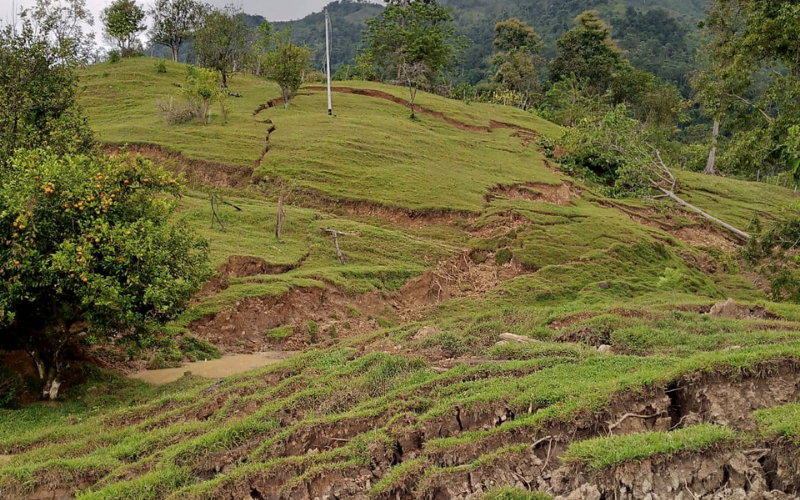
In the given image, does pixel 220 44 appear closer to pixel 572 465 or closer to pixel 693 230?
pixel 693 230

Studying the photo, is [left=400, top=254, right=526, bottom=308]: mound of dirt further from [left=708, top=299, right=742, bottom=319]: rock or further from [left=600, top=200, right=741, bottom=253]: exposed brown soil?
[left=600, top=200, right=741, bottom=253]: exposed brown soil

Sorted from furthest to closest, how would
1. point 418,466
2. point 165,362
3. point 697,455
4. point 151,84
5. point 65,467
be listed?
1. point 151,84
2. point 165,362
3. point 65,467
4. point 418,466
5. point 697,455

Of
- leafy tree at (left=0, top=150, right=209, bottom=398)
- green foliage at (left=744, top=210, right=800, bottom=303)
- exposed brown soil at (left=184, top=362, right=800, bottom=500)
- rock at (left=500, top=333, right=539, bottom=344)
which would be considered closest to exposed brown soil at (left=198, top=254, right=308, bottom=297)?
leafy tree at (left=0, top=150, right=209, bottom=398)

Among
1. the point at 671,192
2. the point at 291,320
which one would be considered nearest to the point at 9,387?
the point at 291,320

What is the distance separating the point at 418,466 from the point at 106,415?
19.9 ft

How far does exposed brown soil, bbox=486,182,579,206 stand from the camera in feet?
84.1

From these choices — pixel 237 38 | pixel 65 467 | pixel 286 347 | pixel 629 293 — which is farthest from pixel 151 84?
pixel 65 467

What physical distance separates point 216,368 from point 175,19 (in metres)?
45.0

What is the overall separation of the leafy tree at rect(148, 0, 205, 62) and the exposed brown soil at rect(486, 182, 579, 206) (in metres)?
33.8

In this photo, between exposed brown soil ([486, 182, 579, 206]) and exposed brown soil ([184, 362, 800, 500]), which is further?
exposed brown soil ([486, 182, 579, 206])

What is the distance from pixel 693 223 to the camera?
27.2 m

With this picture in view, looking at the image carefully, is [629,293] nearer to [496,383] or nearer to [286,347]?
[286,347]

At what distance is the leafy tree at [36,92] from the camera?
44.8ft

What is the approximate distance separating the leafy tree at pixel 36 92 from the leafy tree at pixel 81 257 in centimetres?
316
